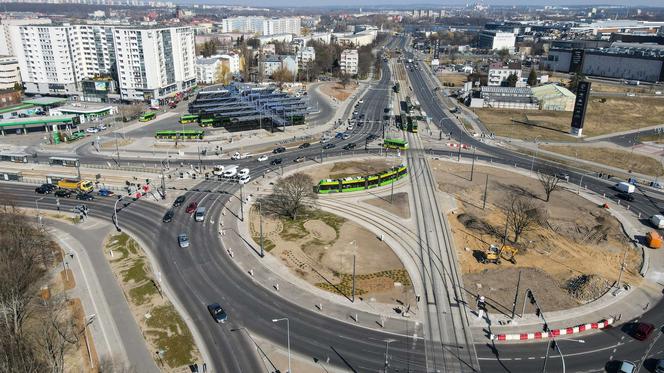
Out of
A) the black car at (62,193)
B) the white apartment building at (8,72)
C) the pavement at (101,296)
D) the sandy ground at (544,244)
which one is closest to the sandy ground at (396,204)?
the sandy ground at (544,244)

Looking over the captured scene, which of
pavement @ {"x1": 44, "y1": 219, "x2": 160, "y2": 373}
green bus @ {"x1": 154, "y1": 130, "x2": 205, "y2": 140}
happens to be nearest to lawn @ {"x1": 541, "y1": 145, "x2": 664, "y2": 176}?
green bus @ {"x1": 154, "y1": 130, "x2": 205, "y2": 140}

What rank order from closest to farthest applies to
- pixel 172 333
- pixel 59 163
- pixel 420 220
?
pixel 172 333, pixel 420 220, pixel 59 163

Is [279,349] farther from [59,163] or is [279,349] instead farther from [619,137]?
[619,137]

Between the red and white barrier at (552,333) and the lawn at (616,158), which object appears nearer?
the red and white barrier at (552,333)

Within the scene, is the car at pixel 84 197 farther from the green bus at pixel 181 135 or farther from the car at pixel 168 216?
the green bus at pixel 181 135

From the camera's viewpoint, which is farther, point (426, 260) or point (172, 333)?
point (426, 260)

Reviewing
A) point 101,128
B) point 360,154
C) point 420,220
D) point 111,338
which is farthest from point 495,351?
point 101,128

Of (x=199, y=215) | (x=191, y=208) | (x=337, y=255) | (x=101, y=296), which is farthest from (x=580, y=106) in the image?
(x=101, y=296)
